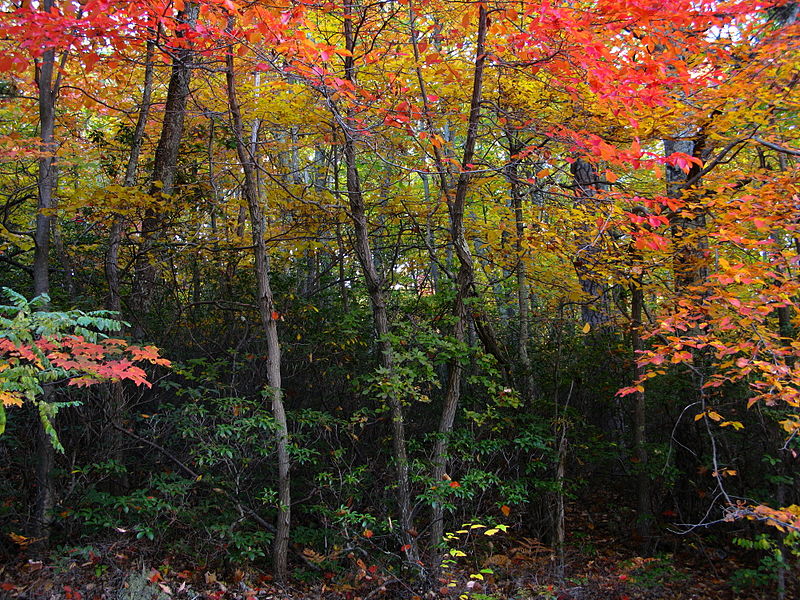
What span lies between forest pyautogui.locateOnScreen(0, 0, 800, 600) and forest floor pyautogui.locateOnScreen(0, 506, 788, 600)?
0.03m

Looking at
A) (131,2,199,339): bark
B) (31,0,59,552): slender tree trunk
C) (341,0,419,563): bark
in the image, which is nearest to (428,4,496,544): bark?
(341,0,419,563): bark

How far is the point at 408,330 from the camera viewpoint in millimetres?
5520

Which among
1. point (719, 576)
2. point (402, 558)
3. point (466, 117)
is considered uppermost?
point (466, 117)

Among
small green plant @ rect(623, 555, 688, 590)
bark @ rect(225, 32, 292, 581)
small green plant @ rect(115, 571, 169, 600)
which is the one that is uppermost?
bark @ rect(225, 32, 292, 581)

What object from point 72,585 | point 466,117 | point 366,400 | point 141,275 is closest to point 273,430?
point 366,400

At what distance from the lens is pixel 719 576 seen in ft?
19.8

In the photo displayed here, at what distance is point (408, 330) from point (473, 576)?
2.23 m

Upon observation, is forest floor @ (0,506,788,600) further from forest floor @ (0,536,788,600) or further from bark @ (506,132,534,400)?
bark @ (506,132,534,400)

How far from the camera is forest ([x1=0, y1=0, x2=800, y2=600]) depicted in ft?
15.1

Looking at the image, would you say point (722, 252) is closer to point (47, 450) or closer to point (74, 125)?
point (47, 450)

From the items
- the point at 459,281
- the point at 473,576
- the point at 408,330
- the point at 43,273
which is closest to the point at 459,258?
the point at 459,281

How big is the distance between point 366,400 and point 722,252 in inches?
168

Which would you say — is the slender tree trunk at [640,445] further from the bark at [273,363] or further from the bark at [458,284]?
the bark at [273,363]

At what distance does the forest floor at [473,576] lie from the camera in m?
4.51
